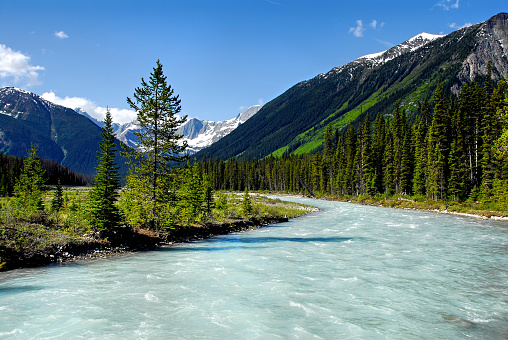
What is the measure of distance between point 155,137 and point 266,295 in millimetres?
17803

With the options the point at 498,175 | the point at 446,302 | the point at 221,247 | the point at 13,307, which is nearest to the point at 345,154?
the point at 498,175

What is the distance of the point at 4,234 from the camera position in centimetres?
1491

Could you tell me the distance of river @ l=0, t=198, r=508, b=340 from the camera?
28.6 feet

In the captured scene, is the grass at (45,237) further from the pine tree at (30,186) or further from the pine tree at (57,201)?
the pine tree at (57,201)

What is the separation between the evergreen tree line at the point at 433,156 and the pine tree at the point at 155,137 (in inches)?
1023

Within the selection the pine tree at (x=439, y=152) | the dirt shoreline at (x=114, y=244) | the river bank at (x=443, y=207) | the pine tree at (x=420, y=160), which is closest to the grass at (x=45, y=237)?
the dirt shoreline at (x=114, y=244)

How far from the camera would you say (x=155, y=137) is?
82.7ft

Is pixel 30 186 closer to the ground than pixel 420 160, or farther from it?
closer to the ground

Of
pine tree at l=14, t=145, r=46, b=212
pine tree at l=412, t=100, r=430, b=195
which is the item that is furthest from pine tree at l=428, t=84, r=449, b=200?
pine tree at l=14, t=145, r=46, b=212

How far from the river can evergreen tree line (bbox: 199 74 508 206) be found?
1530 cm

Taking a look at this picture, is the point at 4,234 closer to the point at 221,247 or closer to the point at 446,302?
the point at 221,247

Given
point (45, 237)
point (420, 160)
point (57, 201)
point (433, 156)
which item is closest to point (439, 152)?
point (433, 156)

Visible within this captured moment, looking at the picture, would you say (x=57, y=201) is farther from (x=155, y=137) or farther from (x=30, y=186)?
(x=155, y=137)

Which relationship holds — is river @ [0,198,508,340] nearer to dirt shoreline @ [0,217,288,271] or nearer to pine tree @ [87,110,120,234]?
dirt shoreline @ [0,217,288,271]
